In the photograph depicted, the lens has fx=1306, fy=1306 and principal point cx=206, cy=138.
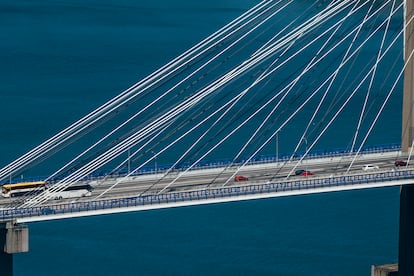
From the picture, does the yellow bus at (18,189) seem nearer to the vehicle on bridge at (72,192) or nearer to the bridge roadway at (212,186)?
the bridge roadway at (212,186)

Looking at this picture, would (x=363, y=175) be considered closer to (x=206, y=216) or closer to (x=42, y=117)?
(x=206, y=216)

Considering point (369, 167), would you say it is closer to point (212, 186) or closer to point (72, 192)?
point (212, 186)

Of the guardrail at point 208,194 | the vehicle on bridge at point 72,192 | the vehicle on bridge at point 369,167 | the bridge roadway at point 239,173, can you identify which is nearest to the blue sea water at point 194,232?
the bridge roadway at point 239,173

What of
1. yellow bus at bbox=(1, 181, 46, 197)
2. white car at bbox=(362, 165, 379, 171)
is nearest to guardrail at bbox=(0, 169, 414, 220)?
white car at bbox=(362, 165, 379, 171)

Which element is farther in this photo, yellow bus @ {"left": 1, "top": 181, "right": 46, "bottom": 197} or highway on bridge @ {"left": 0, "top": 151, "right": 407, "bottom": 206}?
highway on bridge @ {"left": 0, "top": 151, "right": 407, "bottom": 206}

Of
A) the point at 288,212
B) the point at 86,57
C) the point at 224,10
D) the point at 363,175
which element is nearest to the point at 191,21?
the point at 224,10

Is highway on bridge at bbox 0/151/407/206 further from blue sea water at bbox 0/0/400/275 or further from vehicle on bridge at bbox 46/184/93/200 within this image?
blue sea water at bbox 0/0/400/275

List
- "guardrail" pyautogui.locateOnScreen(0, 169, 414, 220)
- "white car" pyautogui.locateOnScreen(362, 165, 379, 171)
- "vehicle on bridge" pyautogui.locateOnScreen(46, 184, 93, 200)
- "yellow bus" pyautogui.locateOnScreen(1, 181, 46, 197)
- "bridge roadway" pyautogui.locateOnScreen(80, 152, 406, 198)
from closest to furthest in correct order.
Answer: "guardrail" pyautogui.locateOnScreen(0, 169, 414, 220) < "vehicle on bridge" pyautogui.locateOnScreen(46, 184, 93, 200) < "yellow bus" pyautogui.locateOnScreen(1, 181, 46, 197) < "bridge roadway" pyautogui.locateOnScreen(80, 152, 406, 198) < "white car" pyautogui.locateOnScreen(362, 165, 379, 171)

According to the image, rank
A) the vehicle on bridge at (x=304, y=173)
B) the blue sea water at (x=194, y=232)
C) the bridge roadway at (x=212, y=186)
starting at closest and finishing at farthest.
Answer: the bridge roadway at (x=212, y=186)
the vehicle on bridge at (x=304, y=173)
the blue sea water at (x=194, y=232)
